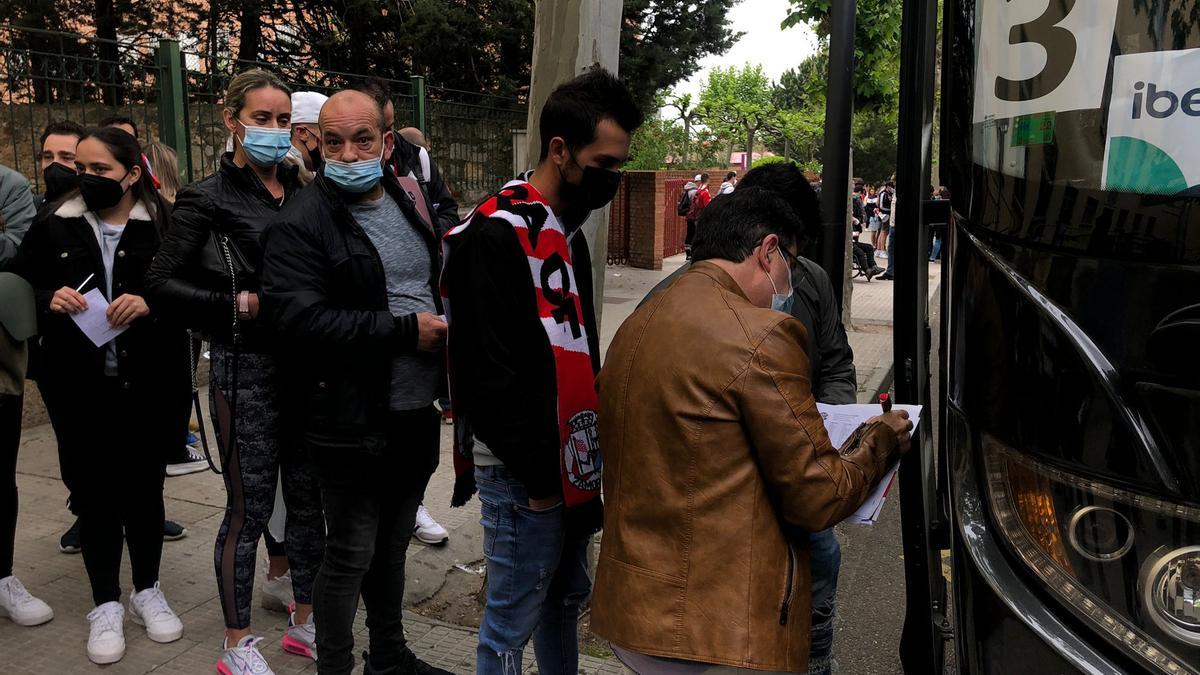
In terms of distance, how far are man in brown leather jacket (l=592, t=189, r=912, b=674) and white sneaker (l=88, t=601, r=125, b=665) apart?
2.23 m

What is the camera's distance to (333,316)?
9.19ft

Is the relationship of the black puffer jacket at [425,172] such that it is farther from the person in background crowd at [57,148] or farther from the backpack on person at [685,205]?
the backpack on person at [685,205]

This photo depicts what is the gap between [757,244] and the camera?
7.06 ft

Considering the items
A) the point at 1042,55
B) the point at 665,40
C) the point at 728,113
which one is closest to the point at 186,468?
the point at 1042,55

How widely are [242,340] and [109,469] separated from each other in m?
0.77

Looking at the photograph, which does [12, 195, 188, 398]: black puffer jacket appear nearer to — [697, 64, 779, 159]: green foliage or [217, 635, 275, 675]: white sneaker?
[217, 635, 275, 675]: white sneaker

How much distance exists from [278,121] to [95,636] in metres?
1.91

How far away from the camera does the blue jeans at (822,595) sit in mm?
3043

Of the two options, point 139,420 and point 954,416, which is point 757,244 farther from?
point 139,420

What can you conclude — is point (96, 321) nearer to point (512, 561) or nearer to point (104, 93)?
point (512, 561)

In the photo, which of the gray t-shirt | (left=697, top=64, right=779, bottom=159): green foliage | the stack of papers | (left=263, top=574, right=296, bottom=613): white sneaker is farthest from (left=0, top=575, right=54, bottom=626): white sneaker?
(left=697, top=64, right=779, bottom=159): green foliage

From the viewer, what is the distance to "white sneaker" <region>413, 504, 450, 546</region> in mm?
4711

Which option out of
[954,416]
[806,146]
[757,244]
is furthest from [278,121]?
[806,146]

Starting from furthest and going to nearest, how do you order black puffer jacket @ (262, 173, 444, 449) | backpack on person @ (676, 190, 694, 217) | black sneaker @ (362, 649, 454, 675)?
backpack on person @ (676, 190, 694, 217) → black sneaker @ (362, 649, 454, 675) → black puffer jacket @ (262, 173, 444, 449)
